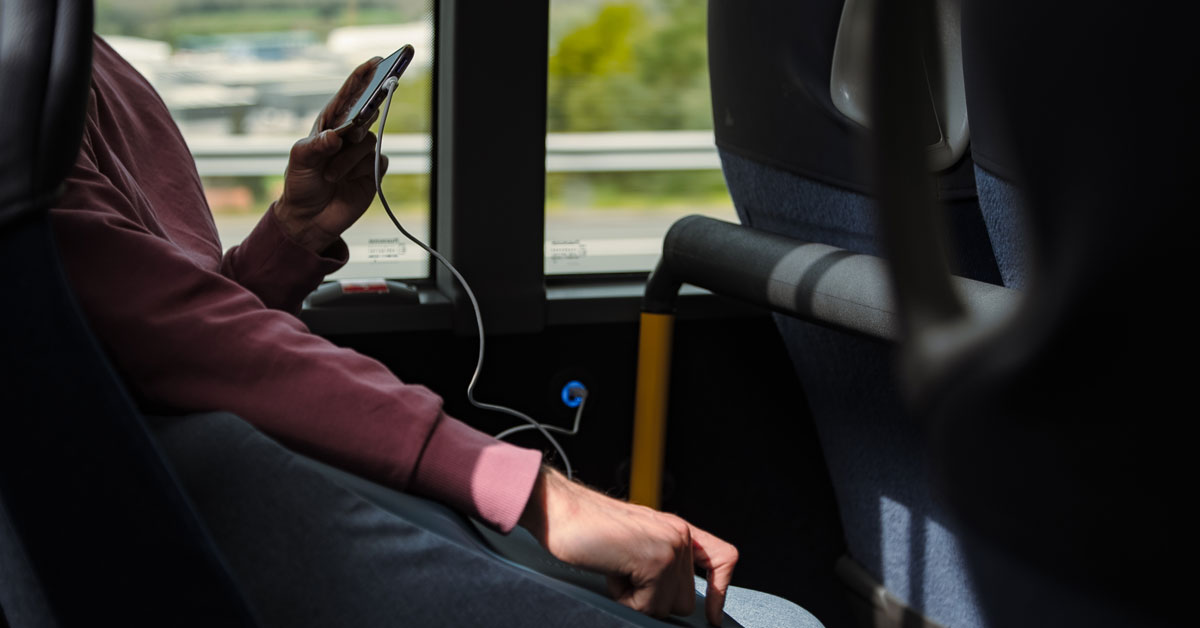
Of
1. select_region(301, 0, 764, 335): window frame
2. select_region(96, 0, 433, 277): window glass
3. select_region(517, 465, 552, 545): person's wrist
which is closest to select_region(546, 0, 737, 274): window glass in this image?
select_region(301, 0, 764, 335): window frame

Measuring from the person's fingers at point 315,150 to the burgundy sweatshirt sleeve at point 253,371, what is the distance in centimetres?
33

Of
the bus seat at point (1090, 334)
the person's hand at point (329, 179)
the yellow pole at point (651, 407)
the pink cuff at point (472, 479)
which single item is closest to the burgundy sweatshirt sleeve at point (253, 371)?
the pink cuff at point (472, 479)

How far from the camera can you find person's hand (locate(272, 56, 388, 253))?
1.17 metres

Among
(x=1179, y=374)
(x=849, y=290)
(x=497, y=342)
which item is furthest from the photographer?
(x=497, y=342)

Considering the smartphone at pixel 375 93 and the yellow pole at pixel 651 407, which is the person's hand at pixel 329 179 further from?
the yellow pole at pixel 651 407

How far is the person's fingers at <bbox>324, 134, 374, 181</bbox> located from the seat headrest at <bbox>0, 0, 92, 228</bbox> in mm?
641

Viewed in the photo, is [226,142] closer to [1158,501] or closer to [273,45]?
[273,45]

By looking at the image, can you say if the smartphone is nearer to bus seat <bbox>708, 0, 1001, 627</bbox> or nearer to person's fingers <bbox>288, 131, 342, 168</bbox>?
person's fingers <bbox>288, 131, 342, 168</bbox>

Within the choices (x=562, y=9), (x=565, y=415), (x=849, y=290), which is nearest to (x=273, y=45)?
(x=562, y=9)

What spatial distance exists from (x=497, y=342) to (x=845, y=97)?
0.69 metres

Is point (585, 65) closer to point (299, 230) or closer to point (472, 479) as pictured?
point (299, 230)

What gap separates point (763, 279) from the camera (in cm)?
141

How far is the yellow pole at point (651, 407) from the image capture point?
1.72 m

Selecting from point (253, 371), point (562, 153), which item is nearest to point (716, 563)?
point (253, 371)
